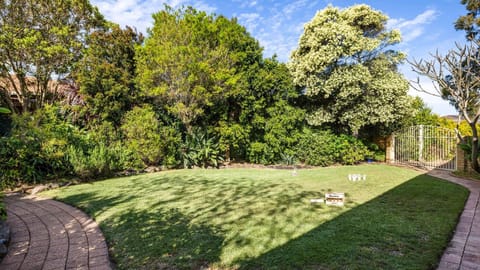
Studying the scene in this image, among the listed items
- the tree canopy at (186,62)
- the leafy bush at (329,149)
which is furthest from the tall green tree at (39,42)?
the leafy bush at (329,149)

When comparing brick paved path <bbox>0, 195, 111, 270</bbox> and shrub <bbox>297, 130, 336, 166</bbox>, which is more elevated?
shrub <bbox>297, 130, 336, 166</bbox>

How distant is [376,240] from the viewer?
319 centimetres

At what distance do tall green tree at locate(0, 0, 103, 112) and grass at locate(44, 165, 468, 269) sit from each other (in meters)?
6.65

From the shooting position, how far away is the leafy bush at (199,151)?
35.1 ft

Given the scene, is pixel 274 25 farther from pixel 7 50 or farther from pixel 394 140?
pixel 7 50

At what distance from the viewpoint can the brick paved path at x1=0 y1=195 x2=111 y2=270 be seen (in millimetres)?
2740

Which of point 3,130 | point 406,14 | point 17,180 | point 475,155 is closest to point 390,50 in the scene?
point 406,14

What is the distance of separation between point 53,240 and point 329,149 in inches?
413

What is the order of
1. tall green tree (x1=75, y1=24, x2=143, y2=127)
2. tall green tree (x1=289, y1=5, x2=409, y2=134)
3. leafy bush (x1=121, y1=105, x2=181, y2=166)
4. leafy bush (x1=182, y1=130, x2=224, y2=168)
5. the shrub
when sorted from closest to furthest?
leafy bush (x1=121, y1=105, x2=181, y2=166), tall green tree (x1=75, y1=24, x2=143, y2=127), leafy bush (x1=182, y1=130, x2=224, y2=168), tall green tree (x1=289, y1=5, x2=409, y2=134), the shrub

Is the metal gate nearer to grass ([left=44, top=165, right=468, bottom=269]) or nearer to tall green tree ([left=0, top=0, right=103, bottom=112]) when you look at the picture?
grass ([left=44, top=165, right=468, bottom=269])

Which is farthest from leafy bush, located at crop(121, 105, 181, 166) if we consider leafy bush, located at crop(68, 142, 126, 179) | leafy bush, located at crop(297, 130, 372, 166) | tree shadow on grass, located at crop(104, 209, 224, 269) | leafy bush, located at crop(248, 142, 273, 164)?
leafy bush, located at crop(297, 130, 372, 166)

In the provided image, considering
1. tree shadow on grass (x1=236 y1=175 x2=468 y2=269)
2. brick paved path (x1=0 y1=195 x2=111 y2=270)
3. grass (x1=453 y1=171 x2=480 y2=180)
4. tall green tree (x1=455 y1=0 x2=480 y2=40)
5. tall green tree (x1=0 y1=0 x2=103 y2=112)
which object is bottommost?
brick paved path (x1=0 y1=195 x2=111 y2=270)

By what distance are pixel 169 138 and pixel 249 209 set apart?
6.24 meters

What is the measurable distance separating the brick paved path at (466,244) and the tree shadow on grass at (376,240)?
0.08 metres
